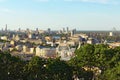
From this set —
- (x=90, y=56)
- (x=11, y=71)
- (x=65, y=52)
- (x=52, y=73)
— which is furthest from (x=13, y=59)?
(x=65, y=52)

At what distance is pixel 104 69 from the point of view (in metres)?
24.0

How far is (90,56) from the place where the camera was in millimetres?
24688

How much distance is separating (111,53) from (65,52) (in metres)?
45.8

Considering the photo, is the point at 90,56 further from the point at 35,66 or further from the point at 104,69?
the point at 35,66

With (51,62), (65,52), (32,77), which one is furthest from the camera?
(65,52)

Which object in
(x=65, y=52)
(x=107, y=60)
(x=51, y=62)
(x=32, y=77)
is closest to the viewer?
(x=32, y=77)

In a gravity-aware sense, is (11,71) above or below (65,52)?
above

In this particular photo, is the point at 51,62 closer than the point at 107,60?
Yes

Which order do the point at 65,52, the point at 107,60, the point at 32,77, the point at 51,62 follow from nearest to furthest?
the point at 32,77
the point at 51,62
the point at 107,60
the point at 65,52

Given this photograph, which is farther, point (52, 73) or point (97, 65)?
point (97, 65)

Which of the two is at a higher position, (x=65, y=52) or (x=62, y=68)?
(x=62, y=68)

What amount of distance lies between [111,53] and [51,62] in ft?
16.0

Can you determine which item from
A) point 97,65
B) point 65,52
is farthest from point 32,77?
point 65,52

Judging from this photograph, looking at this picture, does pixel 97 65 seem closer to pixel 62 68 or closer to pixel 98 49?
pixel 98 49
